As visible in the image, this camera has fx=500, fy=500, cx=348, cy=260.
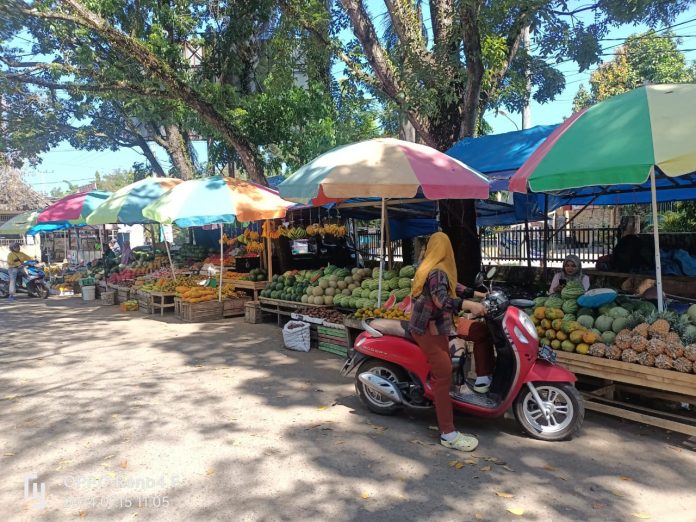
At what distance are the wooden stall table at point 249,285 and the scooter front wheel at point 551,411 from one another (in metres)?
6.66

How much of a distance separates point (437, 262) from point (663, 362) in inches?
82.8

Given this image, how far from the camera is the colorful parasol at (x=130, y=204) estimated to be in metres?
11.1

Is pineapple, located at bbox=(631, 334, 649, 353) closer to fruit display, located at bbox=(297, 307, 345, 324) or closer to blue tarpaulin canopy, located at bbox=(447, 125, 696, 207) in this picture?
blue tarpaulin canopy, located at bbox=(447, 125, 696, 207)

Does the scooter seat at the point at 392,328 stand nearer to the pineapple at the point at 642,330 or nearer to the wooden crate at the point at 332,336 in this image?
the pineapple at the point at 642,330

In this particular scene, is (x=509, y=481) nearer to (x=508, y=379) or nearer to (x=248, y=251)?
(x=508, y=379)

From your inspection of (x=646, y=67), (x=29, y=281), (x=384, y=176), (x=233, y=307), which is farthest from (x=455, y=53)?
(x=646, y=67)

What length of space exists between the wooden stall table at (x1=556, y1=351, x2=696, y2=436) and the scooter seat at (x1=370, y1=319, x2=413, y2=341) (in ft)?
5.11

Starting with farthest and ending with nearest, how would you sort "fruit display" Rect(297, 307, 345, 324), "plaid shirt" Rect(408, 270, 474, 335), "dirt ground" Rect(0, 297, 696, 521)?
"fruit display" Rect(297, 307, 345, 324) → "plaid shirt" Rect(408, 270, 474, 335) → "dirt ground" Rect(0, 297, 696, 521)

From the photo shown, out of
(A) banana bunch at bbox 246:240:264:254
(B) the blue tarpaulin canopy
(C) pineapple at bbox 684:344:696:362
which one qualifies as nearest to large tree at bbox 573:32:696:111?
(B) the blue tarpaulin canopy

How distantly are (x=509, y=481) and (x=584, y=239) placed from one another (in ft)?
38.2

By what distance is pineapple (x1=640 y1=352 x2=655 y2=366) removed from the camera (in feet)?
13.9

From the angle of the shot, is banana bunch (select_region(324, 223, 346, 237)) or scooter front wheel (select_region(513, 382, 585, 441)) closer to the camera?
scooter front wheel (select_region(513, 382, 585, 441))

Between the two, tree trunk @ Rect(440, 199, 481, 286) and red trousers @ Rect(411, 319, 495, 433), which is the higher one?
tree trunk @ Rect(440, 199, 481, 286)

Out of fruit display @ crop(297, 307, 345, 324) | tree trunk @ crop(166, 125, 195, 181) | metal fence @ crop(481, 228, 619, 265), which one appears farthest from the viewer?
tree trunk @ crop(166, 125, 195, 181)
